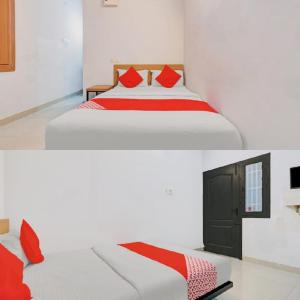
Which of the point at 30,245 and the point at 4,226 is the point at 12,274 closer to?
the point at 30,245

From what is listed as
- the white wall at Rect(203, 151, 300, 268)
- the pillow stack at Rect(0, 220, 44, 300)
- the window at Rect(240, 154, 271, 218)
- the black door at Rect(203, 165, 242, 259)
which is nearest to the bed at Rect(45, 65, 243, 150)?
the pillow stack at Rect(0, 220, 44, 300)

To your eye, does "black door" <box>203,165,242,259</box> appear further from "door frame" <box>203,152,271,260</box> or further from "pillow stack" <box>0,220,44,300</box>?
"pillow stack" <box>0,220,44,300</box>

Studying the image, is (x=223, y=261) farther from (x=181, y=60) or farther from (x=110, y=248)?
(x=181, y=60)

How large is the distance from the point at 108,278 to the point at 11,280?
2.03 ft

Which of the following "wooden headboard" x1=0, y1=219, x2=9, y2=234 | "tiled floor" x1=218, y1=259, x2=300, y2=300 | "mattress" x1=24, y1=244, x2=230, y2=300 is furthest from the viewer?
"wooden headboard" x1=0, y1=219, x2=9, y2=234

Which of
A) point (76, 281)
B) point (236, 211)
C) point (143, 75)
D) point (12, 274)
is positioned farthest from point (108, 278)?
point (143, 75)

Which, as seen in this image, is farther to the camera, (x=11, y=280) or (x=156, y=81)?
(x=156, y=81)

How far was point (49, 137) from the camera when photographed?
220cm

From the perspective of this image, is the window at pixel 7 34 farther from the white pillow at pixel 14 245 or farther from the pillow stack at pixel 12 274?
the pillow stack at pixel 12 274

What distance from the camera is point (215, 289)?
2.48 m

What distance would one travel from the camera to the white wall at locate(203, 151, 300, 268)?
12.2 feet

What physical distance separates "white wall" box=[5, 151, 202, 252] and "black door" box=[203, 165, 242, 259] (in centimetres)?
17

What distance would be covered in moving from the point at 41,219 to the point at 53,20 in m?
5.35

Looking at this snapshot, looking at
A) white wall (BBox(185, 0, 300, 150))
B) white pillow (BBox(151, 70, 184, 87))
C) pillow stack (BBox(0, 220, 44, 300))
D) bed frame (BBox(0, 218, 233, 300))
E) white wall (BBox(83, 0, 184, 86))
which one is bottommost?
A: bed frame (BBox(0, 218, 233, 300))
